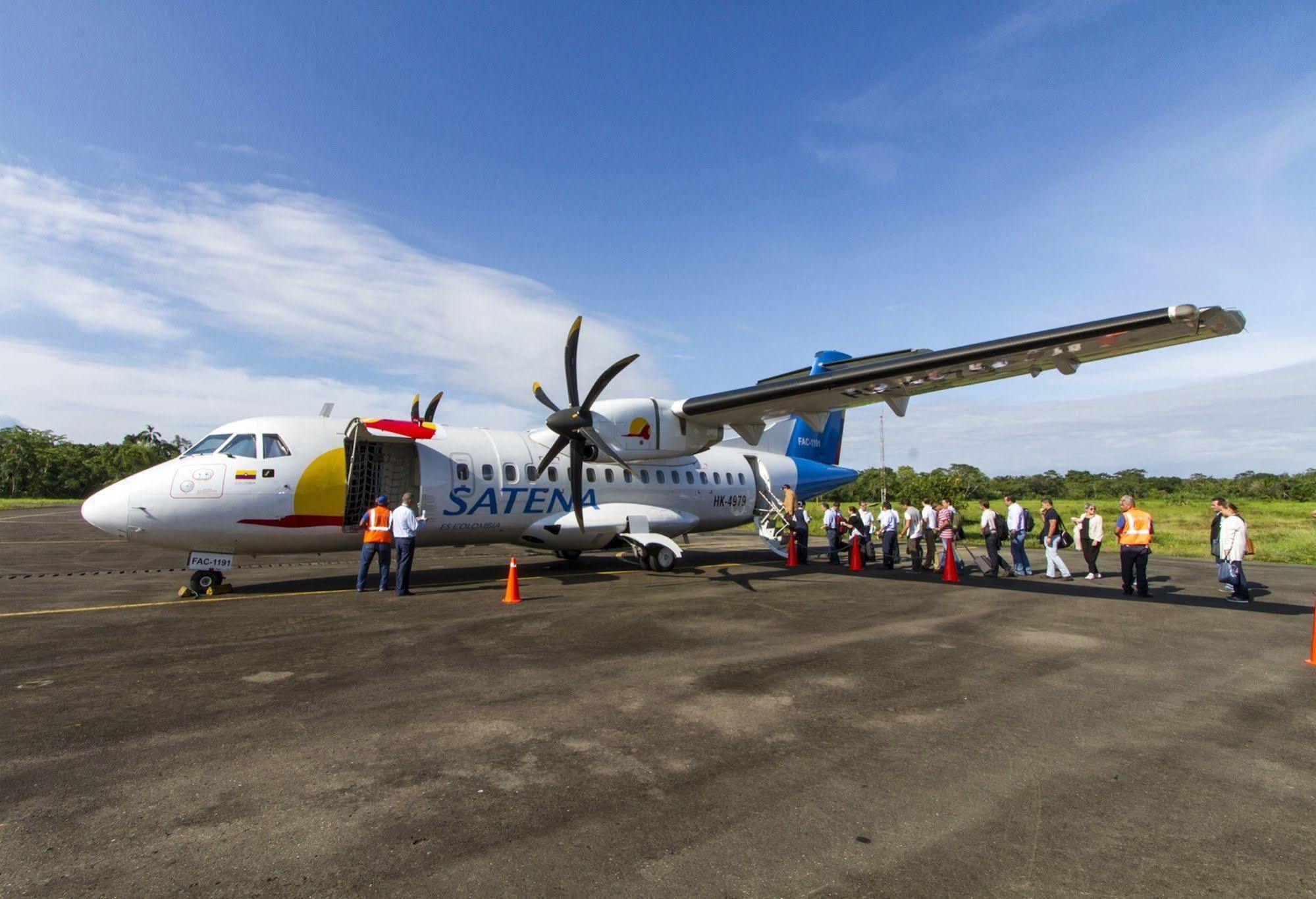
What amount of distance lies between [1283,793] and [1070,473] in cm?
9274

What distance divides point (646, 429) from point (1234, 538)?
9.86 m

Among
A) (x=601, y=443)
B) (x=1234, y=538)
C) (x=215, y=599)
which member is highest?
(x=601, y=443)

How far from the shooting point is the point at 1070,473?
83.6 metres

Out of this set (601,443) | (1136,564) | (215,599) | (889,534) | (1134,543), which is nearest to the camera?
(215,599)

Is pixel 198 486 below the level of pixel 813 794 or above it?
above

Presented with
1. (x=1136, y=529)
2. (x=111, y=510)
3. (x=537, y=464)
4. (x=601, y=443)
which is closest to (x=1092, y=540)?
(x=1136, y=529)

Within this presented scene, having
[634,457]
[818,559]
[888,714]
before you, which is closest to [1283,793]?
[888,714]

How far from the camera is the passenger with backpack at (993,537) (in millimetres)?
14914

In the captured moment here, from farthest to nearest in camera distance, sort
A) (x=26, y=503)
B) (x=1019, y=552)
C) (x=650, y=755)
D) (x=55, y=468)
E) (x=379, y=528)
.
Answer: (x=55, y=468)
(x=26, y=503)
(x=1019, y=552)
(x=379, y=528)
(x=650, y=755)

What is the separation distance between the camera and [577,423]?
1270 centimetres

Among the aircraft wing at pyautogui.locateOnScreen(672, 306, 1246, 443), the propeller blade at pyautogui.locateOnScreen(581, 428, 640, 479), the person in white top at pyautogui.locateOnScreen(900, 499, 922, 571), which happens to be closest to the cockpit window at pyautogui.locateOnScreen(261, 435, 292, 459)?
the propeller blade at pyautogui.locateOnScreen(581, 428, 640, 479)

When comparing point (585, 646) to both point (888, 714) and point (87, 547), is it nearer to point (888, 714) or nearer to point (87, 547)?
point (888, 714)

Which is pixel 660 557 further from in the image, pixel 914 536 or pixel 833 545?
pixel 914 536

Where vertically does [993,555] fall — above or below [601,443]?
below
